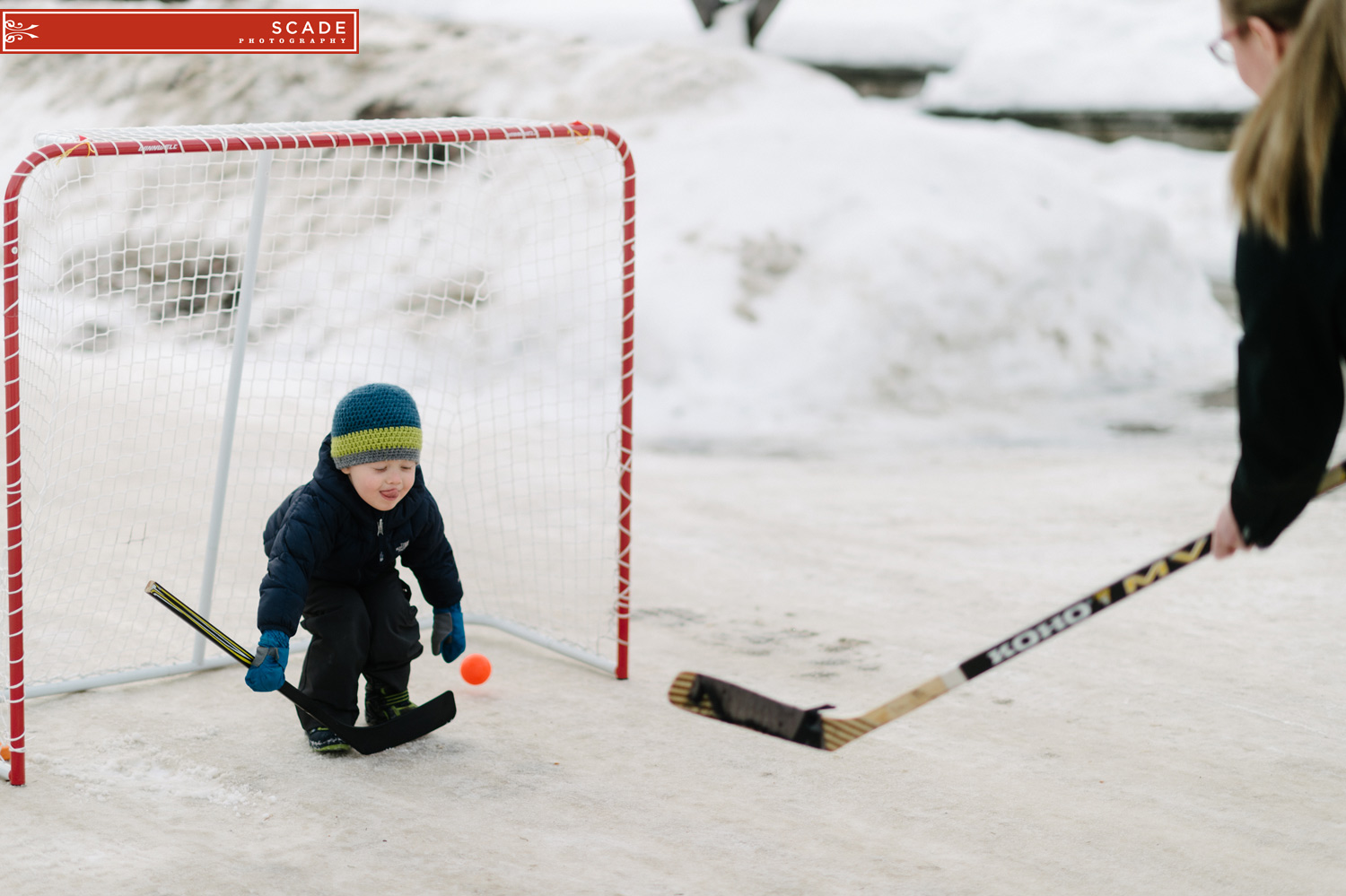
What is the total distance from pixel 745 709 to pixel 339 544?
0.97 metres

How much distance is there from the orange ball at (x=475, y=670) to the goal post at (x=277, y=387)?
0.35m

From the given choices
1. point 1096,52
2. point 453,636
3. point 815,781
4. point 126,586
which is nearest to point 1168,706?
point 815,781

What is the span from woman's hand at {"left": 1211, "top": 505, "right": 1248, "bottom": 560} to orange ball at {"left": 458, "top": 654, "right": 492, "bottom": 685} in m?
1.91

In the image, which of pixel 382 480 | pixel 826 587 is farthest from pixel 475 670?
pixel 826 587

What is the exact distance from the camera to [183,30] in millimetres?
11953

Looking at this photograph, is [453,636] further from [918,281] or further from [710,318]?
[918,281]

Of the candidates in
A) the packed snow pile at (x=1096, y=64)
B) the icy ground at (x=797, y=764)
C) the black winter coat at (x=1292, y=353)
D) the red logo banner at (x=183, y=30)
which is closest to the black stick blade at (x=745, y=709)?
the icy ground at (x=797, y=764)

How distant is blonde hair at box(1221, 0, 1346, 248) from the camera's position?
1.60 meters

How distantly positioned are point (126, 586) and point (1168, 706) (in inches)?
120

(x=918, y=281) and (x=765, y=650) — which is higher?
(x=918, y=281)

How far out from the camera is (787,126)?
8734 mm

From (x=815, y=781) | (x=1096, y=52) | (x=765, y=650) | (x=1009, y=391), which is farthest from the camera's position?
(x=1096, y=52)

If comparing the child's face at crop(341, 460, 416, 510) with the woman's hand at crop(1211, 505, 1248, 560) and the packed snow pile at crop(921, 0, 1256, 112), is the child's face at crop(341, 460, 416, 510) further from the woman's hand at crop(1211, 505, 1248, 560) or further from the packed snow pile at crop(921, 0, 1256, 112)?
the packed snow pile at crop(921, 0, 1256, 112)

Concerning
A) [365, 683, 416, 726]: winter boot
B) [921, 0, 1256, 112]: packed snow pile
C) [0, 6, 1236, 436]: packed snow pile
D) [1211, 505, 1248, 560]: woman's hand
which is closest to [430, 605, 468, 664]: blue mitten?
[365, 683, 416, 726]: winter boot
